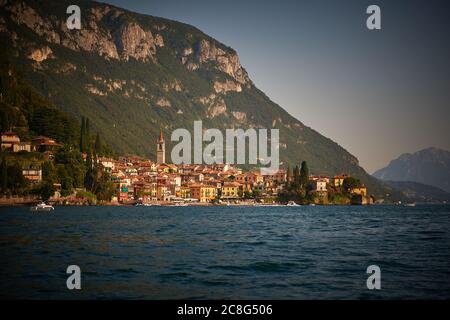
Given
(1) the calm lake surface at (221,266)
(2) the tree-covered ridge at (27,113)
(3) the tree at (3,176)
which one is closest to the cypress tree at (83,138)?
(2) the tree-covered ridge at (27,113)

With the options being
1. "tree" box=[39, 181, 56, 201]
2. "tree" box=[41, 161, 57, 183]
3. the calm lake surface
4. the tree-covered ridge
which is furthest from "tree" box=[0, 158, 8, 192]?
the calm lake surface

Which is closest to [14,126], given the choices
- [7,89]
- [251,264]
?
[7,89]

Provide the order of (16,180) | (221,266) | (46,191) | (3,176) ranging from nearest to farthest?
(221,266) < (3,176) < (16,180) < (46,191)

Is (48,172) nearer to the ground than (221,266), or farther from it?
farther from it

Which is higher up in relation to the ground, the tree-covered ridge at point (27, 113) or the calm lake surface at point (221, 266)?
the tree-covered ridge at point (27, 113)

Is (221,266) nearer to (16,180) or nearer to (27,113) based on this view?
(16,180)

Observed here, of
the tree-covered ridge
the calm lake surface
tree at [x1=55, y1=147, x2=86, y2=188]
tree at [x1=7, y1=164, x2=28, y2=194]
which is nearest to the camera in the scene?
the calm lake surface

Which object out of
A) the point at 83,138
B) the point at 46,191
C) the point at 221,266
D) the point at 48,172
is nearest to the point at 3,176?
the point at 46,191

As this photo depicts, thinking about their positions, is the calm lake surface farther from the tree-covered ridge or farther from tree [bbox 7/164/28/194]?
the tree-covered ridge

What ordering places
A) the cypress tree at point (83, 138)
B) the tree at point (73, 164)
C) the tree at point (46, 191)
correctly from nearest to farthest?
1. the tree at point (46, 191)
2. the tree at point (73, 164)
3. the cypress tree at point (83, 138)

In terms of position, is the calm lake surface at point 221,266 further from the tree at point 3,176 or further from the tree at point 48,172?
the tree at point 48,172

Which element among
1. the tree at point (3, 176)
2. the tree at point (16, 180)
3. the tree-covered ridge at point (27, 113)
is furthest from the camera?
the tree-covered ridge at point (27, 113)

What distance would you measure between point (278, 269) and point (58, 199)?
11982 centimetres
